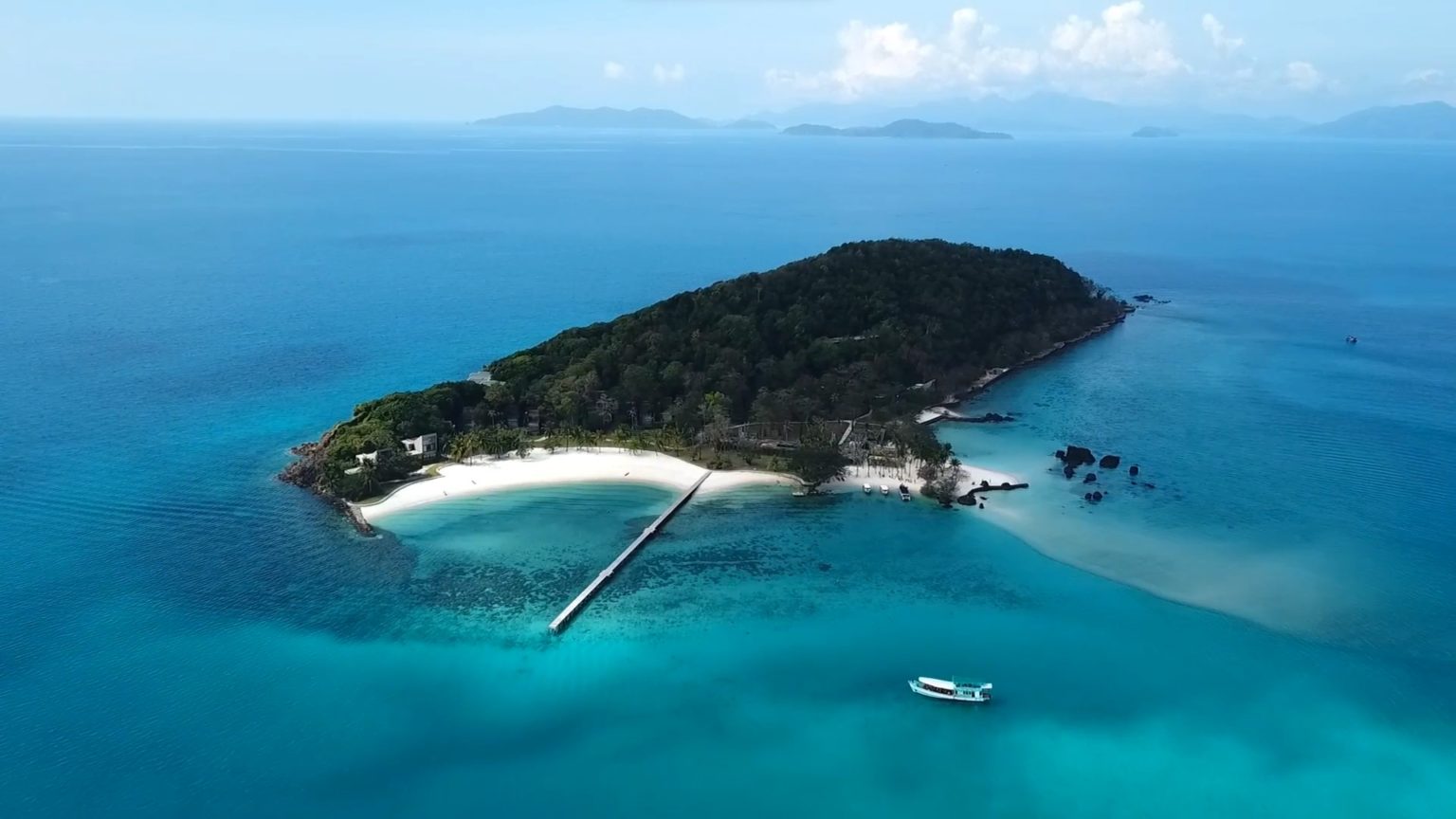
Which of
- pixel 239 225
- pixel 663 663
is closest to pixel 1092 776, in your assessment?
pixel 663 663

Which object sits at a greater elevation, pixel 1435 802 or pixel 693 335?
pixel 693 335

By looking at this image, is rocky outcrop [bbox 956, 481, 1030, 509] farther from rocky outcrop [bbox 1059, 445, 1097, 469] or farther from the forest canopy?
the forest canopy

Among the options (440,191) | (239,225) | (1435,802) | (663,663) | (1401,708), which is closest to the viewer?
(1435,802)

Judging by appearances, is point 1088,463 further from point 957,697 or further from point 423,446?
point 423,446

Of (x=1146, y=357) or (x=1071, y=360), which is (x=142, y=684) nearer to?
(x=1071, y=360)

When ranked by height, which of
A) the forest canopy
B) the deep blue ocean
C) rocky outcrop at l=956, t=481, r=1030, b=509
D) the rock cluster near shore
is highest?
the forest canopy

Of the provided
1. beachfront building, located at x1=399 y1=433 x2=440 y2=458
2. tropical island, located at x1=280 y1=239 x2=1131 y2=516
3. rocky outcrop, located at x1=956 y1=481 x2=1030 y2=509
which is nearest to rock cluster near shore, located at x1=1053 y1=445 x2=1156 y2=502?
rocky outcrop, located at x1=956 y1=481 x2=1030 y2=509

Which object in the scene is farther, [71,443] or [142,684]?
[71,443]

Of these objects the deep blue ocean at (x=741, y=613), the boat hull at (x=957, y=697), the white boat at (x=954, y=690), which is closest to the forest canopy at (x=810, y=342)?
the deep blue ocean at (x=741, y=613)
